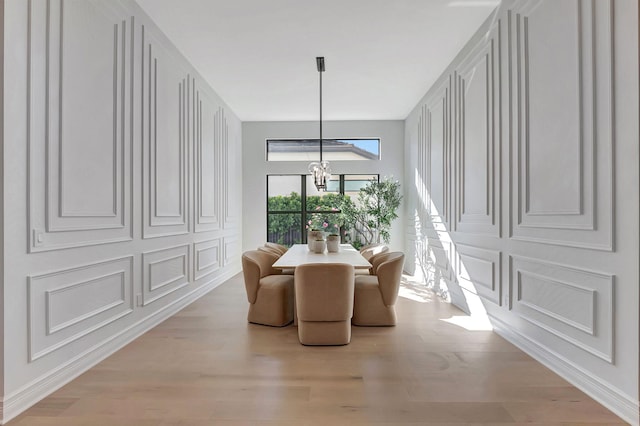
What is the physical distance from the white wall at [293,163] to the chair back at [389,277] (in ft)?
13.5

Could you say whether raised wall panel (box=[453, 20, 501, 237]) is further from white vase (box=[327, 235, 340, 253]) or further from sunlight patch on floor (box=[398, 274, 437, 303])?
white vase (box=[327, 235, 340, 253])

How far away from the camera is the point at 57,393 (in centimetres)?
242

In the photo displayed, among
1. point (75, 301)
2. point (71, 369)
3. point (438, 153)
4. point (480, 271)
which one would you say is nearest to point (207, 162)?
point (75, 301)

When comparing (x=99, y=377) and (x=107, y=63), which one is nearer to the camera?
(x=99, y=377)

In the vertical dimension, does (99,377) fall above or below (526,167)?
below

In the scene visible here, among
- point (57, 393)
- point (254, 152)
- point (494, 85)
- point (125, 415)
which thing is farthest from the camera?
point (254, 152)

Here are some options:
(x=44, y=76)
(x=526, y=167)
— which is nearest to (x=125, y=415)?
(x=44, y=76)

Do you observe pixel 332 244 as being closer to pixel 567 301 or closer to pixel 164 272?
pixel 164 272

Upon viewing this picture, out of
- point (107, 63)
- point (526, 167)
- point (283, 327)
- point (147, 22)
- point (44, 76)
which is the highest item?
point (147, 22)

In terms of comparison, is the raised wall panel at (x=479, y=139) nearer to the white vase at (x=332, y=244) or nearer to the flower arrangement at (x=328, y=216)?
the white vase at (x=332, y=244)

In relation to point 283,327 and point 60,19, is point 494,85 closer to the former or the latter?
point 283,327

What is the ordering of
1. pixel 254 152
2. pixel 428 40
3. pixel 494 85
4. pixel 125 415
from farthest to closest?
pixel 254 152 → pixel 428 40 → pixel 494 85 → pixel 125 415

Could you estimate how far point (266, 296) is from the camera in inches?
155

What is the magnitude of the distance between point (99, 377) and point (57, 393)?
0.27 m
